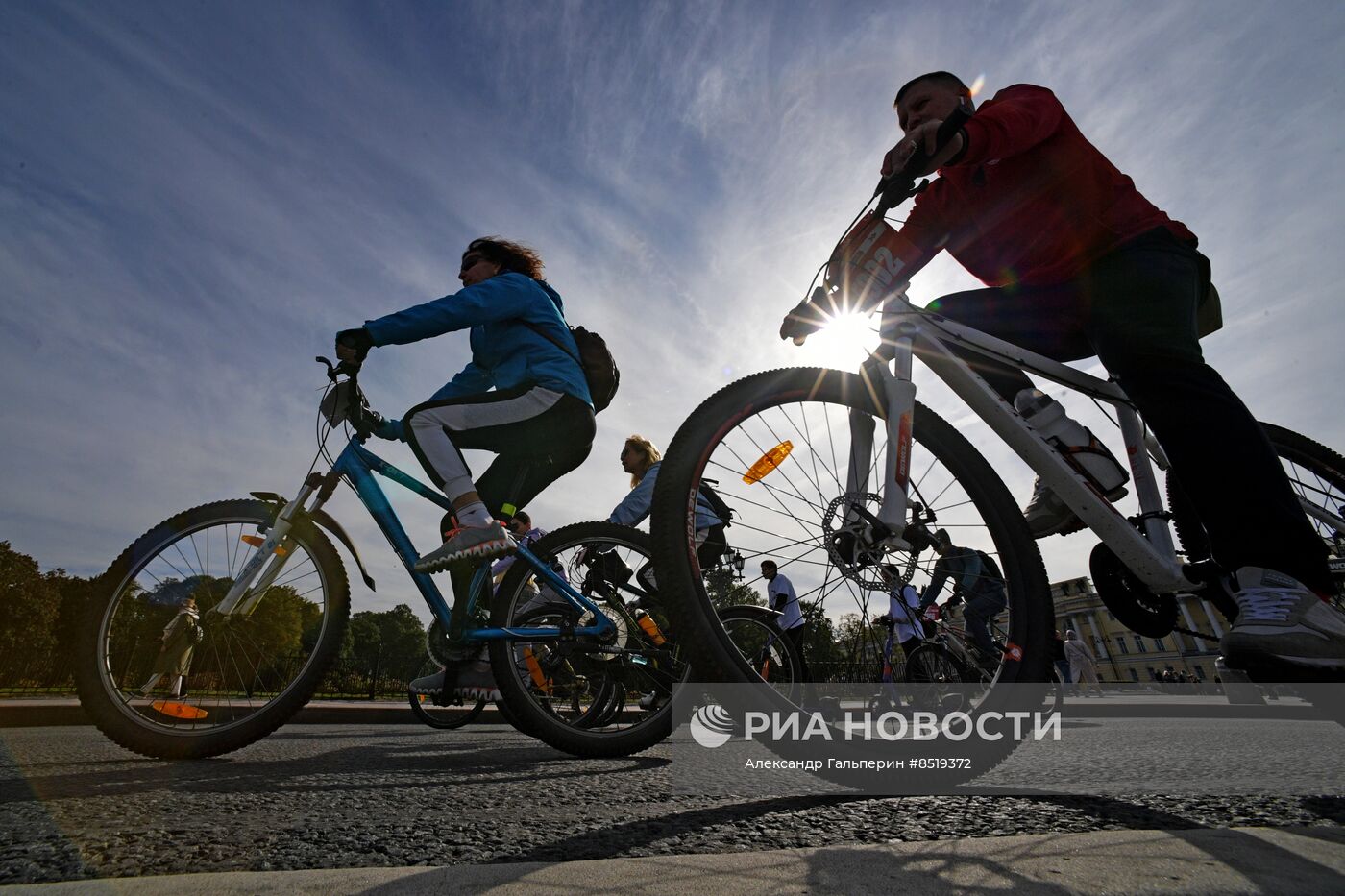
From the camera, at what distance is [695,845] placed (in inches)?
42.3

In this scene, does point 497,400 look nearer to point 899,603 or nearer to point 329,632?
point 329,632

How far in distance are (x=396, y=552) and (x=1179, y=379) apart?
115 inches

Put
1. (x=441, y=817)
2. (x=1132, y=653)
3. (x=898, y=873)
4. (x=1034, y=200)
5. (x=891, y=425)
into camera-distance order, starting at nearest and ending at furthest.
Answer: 1. (x=898, y=873)
2. (x=441, y=817)
3. (x=891, y=425)
4. (x=1034, y=200)
5. (x=1132, y=653)

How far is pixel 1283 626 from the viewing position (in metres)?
1.39

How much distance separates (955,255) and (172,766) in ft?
10.7

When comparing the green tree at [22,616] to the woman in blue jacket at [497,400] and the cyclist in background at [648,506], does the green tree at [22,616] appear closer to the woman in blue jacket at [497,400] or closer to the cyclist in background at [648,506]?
the cyclist in background at [648,506]

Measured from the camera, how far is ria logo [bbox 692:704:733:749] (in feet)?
9.71

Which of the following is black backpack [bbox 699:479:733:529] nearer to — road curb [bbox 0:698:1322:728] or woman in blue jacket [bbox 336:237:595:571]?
woman in blue jacket [bbox 336:237:595:571]

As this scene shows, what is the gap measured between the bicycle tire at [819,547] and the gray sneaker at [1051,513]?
315 mm

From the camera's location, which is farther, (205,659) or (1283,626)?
(205,659)

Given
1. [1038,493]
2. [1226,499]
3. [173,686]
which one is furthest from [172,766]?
[1226,499]

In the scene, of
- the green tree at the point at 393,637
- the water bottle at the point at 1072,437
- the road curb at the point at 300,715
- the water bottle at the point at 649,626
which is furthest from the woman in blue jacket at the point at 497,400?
the green tree at the point at 393,637

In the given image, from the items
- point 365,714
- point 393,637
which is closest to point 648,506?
point 365,714

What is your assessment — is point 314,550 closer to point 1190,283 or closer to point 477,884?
point 477,884
